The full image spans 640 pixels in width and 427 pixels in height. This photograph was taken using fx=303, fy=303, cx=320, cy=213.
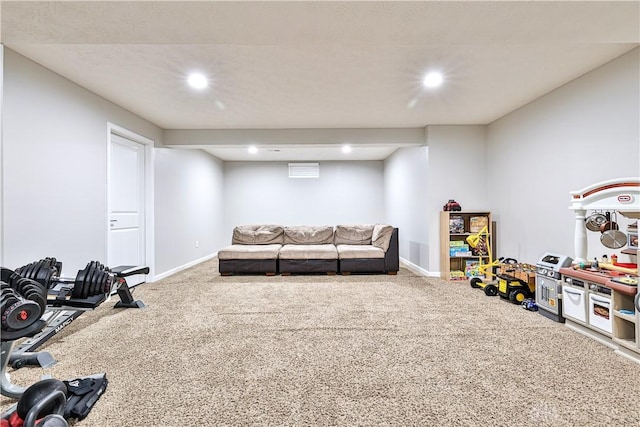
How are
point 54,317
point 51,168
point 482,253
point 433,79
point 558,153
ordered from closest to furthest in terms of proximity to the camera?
point 54,317, point 51,168, point 433,79, point 558,153, point 482,253

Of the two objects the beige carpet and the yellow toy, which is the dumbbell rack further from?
the yellow toy

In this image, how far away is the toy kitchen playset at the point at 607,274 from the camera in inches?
85.2

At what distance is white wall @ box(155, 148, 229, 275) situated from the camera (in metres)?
4.71

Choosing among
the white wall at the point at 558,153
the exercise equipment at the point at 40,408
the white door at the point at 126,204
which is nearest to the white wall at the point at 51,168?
the white door at the point at 126,204

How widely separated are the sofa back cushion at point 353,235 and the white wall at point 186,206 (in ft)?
9.03

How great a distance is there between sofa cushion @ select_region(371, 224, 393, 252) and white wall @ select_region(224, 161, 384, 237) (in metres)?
2.11

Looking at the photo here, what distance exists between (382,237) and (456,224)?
1165 millimetres

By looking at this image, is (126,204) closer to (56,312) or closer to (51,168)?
(51,168)

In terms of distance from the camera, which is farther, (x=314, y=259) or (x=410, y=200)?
(x=410, y=200)

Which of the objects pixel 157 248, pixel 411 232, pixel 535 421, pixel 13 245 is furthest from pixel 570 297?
pixel 157 248

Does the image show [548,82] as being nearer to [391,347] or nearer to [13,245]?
[391,347]

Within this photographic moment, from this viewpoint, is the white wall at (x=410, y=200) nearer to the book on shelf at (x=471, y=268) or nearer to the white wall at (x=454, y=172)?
the white wall at (x=454, y=172)

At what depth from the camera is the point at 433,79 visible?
3.02 meters

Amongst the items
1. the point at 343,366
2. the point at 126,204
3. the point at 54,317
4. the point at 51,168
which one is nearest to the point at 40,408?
the point at 54,317
